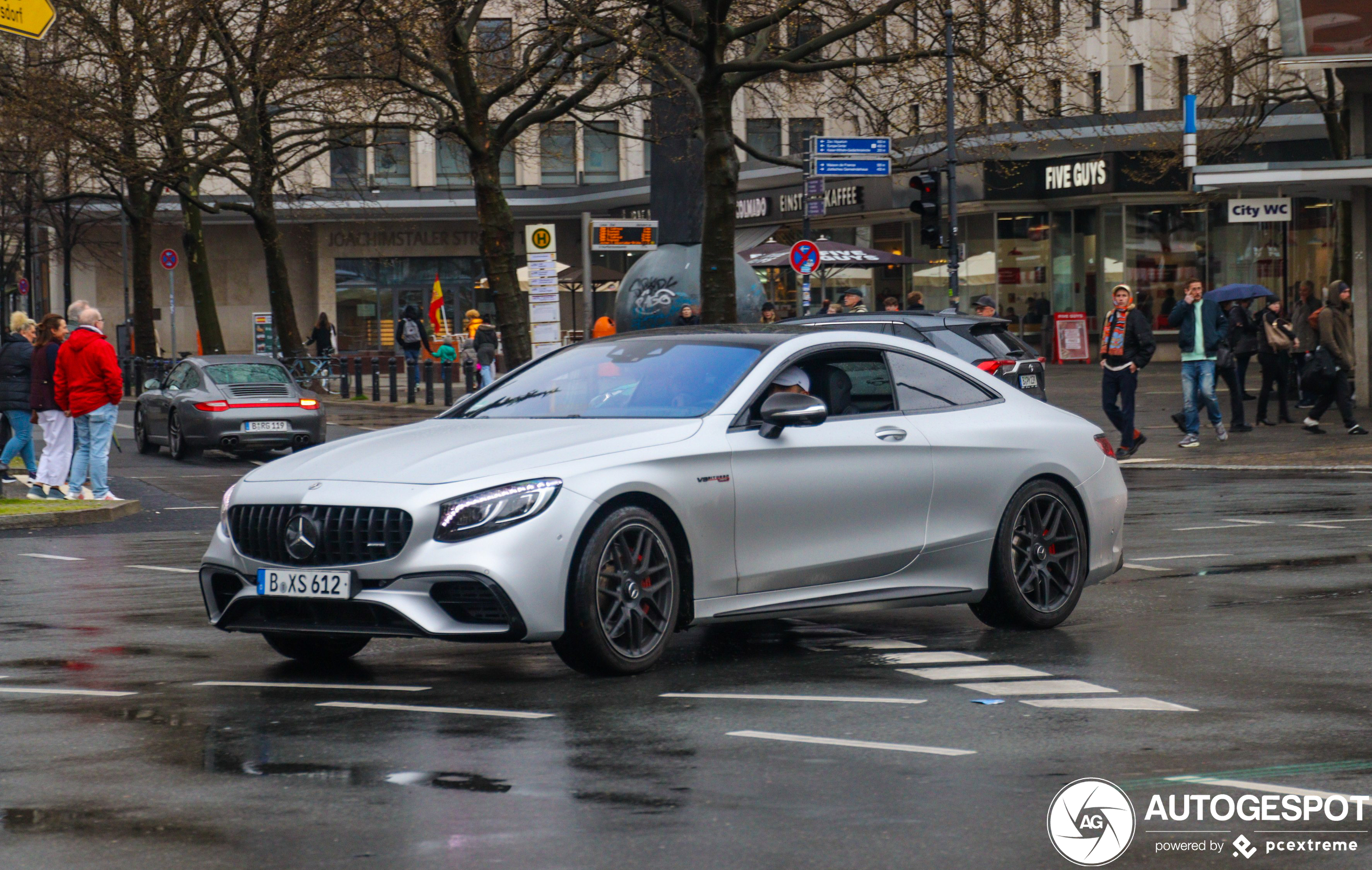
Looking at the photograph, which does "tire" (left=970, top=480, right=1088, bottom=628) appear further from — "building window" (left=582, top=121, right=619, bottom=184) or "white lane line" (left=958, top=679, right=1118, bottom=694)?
"building window" (left=582, top=121, right=619, bottom=184)

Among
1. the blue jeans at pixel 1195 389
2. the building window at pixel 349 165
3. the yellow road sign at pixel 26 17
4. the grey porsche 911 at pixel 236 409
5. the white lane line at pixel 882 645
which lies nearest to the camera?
the white lane line at pixel 882 645

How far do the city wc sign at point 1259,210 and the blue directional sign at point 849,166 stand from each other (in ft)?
17.8

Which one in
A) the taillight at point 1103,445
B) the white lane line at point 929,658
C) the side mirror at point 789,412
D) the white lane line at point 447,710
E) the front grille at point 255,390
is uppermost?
the side mirror at point 789,412

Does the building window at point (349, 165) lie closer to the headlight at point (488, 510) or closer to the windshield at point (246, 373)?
the windshield at point (246, 373)

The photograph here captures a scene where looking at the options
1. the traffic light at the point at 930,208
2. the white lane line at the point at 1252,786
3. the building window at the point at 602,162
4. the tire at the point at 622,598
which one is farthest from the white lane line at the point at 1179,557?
the building window at the point at 602,162

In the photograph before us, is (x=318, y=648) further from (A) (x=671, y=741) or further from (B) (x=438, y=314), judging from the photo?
(B) (x=438, y=314)

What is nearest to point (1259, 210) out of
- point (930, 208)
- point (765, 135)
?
point (930, 208)

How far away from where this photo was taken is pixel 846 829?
5102mm

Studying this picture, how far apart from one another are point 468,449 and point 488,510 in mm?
452

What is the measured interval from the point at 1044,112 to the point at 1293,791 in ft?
73.6

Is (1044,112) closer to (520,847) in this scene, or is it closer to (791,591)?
(791,591)

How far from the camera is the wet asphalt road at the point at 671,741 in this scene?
16.4 feet

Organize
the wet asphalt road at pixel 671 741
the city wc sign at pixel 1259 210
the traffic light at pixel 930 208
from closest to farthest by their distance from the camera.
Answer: the wet asphalt road at pixel 671 741
the traffic light at pixel 930 208
the city wc sign at pixel 1259 210

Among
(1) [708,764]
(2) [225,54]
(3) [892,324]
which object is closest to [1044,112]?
(3) [892,324]
